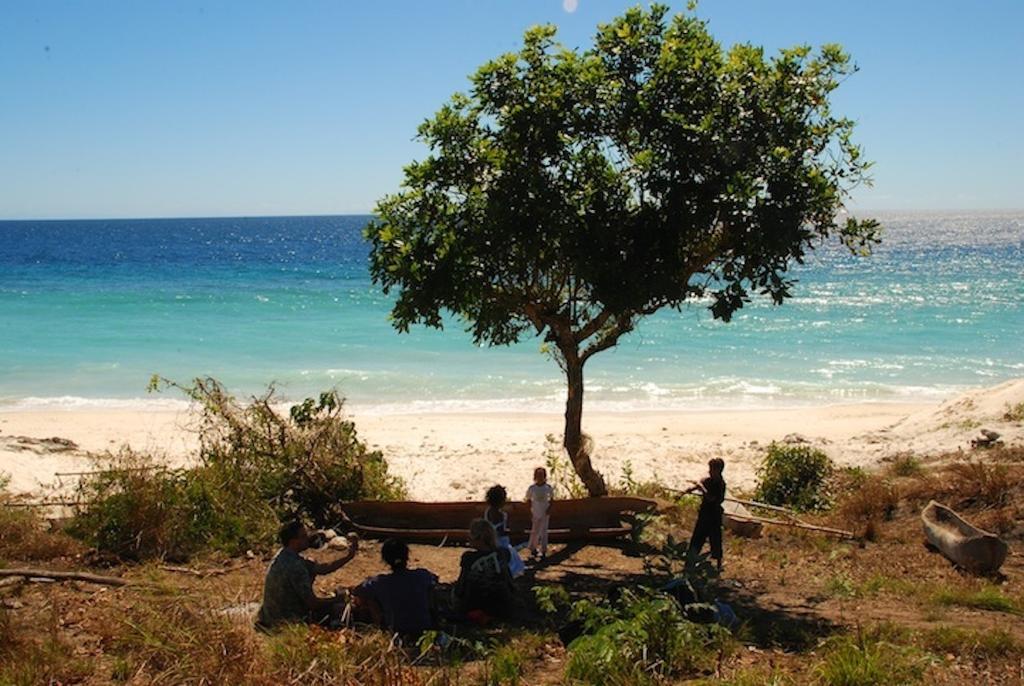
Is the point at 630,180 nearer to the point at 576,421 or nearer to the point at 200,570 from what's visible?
A: the point at 576,421

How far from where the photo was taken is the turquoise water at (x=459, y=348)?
28.4 metres

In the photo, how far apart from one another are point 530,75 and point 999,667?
7271mm

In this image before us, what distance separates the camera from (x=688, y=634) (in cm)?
670

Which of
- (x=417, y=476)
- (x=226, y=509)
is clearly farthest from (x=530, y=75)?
(x=417, y=476)

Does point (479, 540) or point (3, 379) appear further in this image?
point (3, 379)

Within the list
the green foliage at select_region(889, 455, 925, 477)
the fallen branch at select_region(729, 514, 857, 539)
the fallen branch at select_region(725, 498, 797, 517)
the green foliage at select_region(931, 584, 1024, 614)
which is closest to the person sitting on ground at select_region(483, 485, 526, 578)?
the fallen branch at select_region(729, 514, 857, 539)

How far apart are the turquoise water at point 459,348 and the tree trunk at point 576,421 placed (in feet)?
23.2

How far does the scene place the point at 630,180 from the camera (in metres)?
10.3

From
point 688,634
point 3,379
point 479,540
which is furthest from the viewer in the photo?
point 3,379

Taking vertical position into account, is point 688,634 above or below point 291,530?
below

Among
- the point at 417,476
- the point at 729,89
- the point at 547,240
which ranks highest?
the point at 729,89

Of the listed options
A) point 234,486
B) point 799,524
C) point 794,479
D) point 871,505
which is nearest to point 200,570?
point 234,486

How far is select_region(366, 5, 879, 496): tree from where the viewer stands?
961cm

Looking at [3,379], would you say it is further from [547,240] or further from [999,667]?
[999,667]
